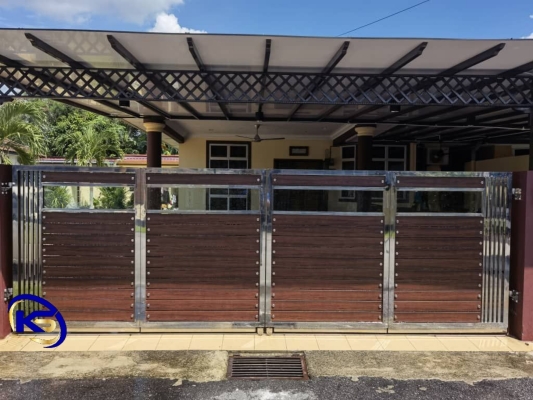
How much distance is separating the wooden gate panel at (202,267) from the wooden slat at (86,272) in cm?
26

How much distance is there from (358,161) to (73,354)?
760 cm

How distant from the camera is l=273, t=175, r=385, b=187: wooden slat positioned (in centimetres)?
419

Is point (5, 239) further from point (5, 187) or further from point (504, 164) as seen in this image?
point (504, 164)

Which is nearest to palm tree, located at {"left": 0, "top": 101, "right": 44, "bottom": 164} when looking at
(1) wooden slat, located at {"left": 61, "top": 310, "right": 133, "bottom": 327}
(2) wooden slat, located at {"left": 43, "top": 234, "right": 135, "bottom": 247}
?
(2) wooden slat, located at {"left": 43, "top": 234, "right": 135, "bottom": 247}

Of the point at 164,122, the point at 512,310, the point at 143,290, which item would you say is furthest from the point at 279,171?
the point at 164,122

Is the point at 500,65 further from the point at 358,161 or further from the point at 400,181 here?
the point at 358,161

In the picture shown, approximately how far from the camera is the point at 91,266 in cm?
415

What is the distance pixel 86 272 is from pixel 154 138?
5.99 meters

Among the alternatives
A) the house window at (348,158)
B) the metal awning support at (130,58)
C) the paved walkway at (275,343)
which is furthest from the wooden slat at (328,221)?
the house window at (348,158)

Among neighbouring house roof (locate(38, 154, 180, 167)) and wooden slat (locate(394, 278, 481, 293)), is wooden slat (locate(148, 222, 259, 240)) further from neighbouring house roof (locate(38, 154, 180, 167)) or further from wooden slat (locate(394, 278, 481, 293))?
neighbouring house roof (locate(38, 154, 180, 167))

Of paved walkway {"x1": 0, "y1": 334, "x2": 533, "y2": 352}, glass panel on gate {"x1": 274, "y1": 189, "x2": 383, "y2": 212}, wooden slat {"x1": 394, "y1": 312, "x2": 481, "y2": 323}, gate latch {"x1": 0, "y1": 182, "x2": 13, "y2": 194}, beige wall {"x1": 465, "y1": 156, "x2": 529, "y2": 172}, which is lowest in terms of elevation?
paved walkway {"x1": 0, "y1": 334, "x2": 533, "y2": 352}

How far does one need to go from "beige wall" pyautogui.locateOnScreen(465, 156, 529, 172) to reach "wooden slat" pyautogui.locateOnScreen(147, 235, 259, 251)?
28.7ft

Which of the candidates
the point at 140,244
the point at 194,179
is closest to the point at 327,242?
the point at 194,179

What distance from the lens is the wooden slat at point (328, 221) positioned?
166 inches
